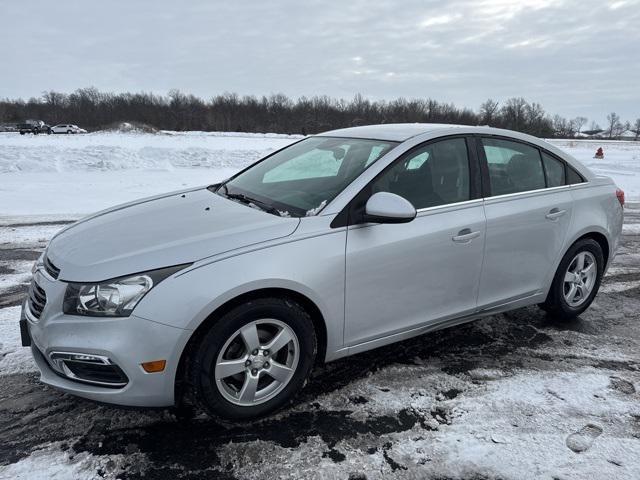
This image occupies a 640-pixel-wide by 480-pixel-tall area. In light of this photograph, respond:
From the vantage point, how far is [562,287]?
424 cm

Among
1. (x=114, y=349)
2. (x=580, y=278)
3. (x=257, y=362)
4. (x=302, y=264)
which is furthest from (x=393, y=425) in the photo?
(x=580, y=278)

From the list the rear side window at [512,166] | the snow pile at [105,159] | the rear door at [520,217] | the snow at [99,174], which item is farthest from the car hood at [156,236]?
the snow pile at [105,159]

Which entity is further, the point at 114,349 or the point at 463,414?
the point at 463,414

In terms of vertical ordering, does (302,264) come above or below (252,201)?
below

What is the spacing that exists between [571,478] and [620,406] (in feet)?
3.02

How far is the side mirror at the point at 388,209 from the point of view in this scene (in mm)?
2930

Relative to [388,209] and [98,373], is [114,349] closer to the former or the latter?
[98,373]

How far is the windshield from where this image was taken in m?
3.25

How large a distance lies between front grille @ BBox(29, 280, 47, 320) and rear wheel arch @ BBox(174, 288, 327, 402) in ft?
2.72

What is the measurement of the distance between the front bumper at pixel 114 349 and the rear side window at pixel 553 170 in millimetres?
3209

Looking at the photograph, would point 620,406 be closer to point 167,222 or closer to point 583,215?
point 583,215

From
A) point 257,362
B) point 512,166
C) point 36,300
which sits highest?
point 512,166

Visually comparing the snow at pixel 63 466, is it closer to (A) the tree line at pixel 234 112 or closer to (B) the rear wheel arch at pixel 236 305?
(B) the rear wheel arch at pixel 236 305

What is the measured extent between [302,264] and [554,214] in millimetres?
2333
